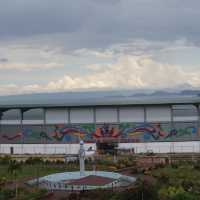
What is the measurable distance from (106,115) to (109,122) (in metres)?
0.84

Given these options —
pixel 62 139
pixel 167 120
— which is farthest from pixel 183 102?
pixel 62 139

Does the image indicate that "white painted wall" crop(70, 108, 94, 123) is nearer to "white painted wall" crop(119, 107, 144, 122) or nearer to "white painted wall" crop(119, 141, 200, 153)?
"white painted wall" crop(119, 107, 144, 122)

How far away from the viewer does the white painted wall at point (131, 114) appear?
49.5 metres

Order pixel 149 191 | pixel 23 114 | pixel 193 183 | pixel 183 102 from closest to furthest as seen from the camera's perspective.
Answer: pixel 149 191, pixel 193 183, pixel 183 102, pixel 23 114

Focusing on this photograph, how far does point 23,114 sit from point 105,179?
25.8m

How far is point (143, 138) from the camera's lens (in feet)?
161

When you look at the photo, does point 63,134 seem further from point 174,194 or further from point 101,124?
point 174,194

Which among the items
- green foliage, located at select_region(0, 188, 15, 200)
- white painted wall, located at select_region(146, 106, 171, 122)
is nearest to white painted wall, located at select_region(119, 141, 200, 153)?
white painted wall, located at select_region(146, 106, 171, 122)

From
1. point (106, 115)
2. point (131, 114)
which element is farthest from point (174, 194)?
point (106, 115)

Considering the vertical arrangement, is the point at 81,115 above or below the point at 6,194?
above

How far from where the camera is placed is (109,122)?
4969 centimetres

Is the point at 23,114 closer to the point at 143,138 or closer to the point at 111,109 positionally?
the point at 111,109

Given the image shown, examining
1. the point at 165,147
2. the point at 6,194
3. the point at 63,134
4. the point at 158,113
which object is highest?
the point at 158,113

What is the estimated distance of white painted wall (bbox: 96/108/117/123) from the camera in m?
49.7
